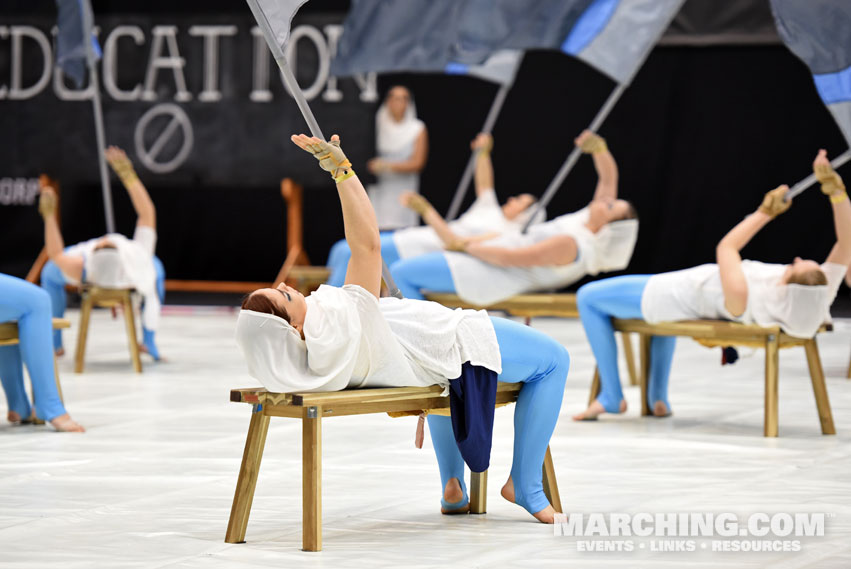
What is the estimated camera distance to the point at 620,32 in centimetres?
732

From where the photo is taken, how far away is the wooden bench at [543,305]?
6.98 meters

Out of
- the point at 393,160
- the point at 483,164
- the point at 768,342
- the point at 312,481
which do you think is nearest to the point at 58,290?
the point at 483,164

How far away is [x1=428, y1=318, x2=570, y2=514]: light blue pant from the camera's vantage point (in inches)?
147

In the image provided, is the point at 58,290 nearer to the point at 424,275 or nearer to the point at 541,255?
the point at 424,275

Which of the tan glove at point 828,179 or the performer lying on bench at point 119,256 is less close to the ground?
the tan glove at point 828,179

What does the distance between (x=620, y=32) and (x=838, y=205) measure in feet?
7.48

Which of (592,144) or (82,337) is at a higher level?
(592,144)

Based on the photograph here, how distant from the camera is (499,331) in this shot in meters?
3.74

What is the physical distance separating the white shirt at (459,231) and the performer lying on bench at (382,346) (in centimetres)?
483

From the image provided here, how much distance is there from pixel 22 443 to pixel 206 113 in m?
6.28

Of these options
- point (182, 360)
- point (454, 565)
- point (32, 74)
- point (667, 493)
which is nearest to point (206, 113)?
point (32, 74)

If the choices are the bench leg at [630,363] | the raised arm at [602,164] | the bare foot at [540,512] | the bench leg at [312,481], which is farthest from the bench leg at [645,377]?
the bench leg at [312,481]

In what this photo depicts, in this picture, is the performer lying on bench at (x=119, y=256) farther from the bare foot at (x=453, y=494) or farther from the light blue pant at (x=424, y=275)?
the bare foot at (x=453, y=494)

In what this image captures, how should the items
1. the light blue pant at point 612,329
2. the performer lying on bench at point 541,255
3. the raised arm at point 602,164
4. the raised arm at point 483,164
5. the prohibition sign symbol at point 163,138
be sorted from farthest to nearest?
1. the prohibition sign symbol at point 163,138
2. the raised arm at point 483,164
3. the raised arm at point 602,164
4. the performer lying on bench at point 541,255
5. the light blue pant at point 612,329
